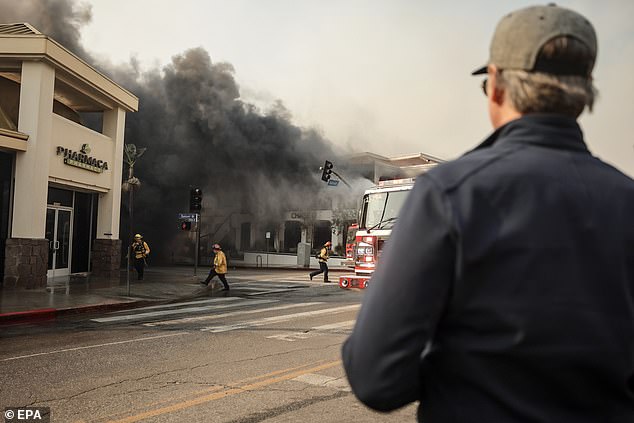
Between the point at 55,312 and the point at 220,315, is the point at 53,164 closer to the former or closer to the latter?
the point at 55,312

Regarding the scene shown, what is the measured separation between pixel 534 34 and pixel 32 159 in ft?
51.1

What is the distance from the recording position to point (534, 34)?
1186 mm

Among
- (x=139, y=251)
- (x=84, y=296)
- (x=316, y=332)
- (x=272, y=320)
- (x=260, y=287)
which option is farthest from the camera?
(x=139, y=251)

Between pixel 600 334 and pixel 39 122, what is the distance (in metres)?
15.9

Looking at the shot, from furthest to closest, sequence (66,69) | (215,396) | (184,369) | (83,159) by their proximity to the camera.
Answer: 1. (83,159)
2. (66,69)
3. (184,369)
4. (215,396)

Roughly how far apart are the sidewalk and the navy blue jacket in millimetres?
10145

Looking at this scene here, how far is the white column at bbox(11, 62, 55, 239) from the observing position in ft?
47.3

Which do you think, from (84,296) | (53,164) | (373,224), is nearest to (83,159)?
(53,164)

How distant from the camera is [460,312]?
1099 mm

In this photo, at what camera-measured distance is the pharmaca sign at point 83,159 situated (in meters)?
15.9

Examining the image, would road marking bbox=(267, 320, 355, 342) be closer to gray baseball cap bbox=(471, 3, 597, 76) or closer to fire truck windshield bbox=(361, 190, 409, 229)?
fire truck windshield bbox=(361, 190, 409, 229)

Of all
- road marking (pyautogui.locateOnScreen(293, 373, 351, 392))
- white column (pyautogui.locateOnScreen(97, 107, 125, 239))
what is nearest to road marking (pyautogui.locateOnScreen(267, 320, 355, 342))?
road marking (pyautogui.locateOnScreen(293, 373, 351, 392))

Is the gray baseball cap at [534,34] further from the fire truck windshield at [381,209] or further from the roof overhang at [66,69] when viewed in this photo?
the roof overhang at [66,69]

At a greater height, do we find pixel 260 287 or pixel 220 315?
pixel 260 287
